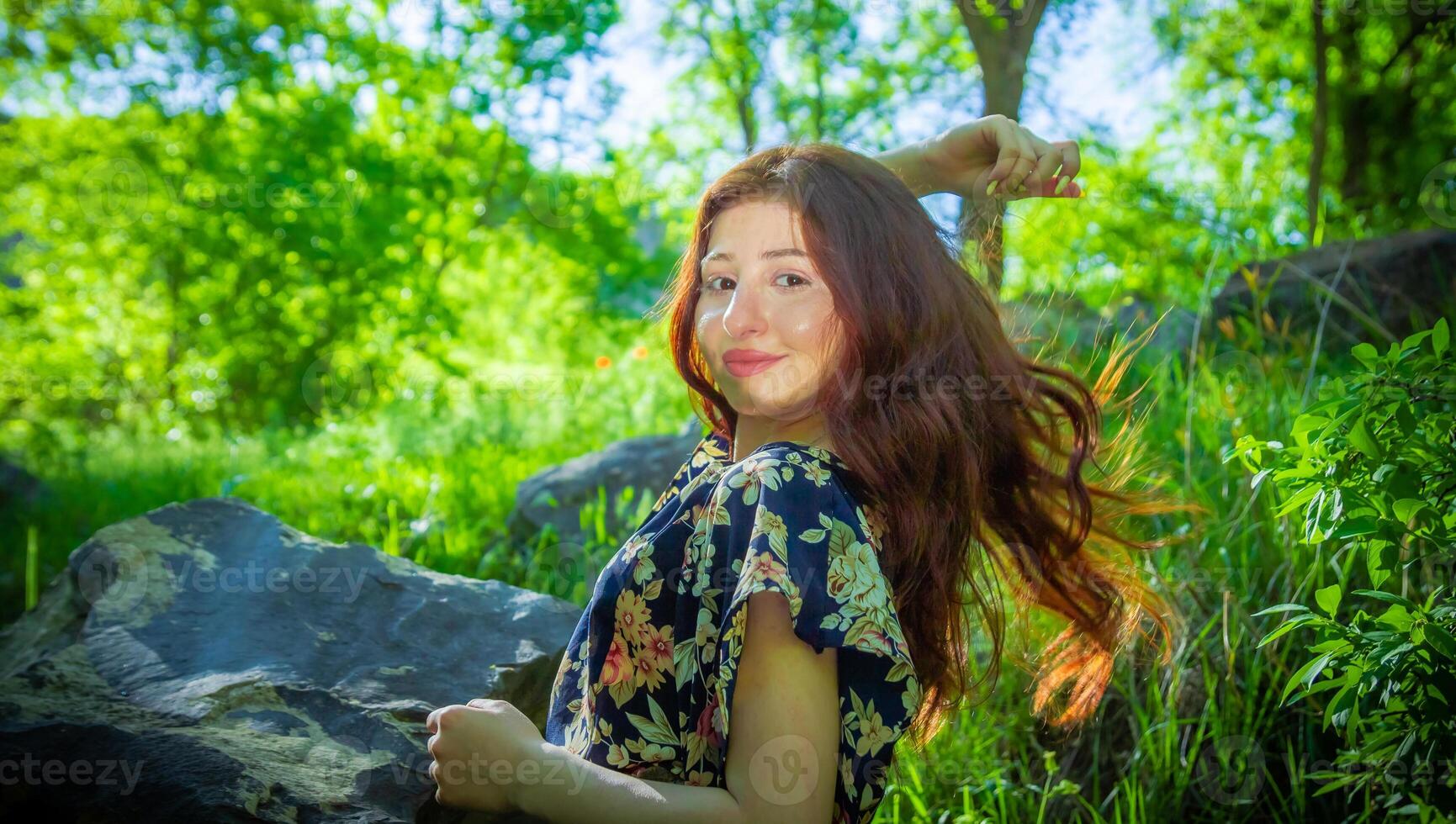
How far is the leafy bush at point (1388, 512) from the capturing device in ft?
5.59

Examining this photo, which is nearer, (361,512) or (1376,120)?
(361,512)

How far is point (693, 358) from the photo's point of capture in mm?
2209

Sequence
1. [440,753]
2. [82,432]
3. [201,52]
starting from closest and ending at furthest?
[440,753], [201,52], [82,432]

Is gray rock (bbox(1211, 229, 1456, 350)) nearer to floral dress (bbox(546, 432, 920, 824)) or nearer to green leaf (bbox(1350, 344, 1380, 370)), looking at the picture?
green leaf (bbox(1350, 344, 1380, 370))

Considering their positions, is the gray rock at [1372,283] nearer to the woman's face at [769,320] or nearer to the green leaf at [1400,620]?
the green leaf at [1400,620]

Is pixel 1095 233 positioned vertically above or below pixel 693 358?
above

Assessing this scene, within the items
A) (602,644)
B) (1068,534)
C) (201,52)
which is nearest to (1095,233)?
(201,52)

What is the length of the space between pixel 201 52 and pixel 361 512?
21.7 ft

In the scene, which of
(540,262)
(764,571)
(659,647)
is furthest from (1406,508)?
(540,262)

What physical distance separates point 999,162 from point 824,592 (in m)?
1.03

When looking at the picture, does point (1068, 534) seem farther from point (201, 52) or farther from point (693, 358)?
point (201, 52)

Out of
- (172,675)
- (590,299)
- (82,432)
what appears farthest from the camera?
(590,299)

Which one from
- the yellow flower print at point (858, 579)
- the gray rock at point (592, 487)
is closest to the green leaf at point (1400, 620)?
the yellow flower print at point (858, 579)

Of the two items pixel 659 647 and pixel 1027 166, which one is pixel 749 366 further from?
pixel 1027 166
